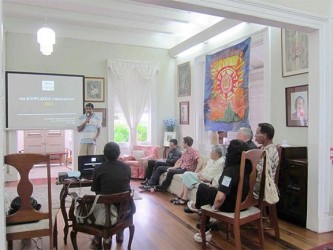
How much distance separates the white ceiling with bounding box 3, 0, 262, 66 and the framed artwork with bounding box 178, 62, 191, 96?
0.43 m

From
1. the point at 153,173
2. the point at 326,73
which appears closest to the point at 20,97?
the point at 153,173

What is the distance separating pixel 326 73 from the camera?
10.5 ft

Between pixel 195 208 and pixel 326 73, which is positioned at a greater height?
pixel 326 73

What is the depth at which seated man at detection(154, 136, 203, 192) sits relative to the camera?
5.07 metres

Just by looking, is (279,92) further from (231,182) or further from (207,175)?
(231,182)

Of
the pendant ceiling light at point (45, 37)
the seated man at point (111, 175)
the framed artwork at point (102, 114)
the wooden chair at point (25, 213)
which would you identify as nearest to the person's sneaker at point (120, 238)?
the seated man at point (111, 175)

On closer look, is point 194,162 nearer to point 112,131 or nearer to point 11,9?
point 112,131

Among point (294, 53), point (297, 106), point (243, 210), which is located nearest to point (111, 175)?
point (243, 210)

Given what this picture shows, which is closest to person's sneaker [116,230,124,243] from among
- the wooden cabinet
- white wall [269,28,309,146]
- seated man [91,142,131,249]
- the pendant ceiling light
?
seated man [91,142,131,249]

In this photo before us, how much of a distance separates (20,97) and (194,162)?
3930 mm

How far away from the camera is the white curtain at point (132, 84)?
6.85 meters

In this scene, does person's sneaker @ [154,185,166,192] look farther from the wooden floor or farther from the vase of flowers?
the vase of flowers

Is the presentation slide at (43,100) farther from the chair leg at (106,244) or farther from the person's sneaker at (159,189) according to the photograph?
the chair leg at (106,244)

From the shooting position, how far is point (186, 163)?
16.8 ft
